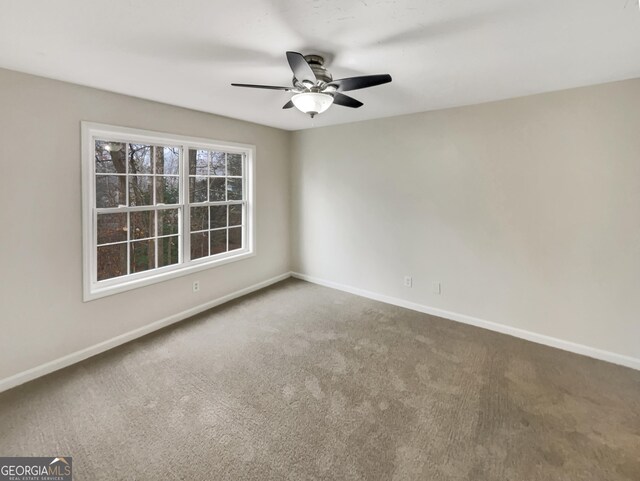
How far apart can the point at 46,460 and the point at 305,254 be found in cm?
355

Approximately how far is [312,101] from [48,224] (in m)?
2.33

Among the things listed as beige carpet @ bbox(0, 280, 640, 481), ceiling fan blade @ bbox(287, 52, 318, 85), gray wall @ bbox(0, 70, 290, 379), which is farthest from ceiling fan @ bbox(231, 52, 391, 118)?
beige carpet @ bbox(0, 280, 640, 481)

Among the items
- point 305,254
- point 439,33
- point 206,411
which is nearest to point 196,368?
point 206,411

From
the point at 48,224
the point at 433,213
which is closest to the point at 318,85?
the point at 433,213

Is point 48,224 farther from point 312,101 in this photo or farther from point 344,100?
point 344,100

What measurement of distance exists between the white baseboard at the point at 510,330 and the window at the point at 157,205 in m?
1.87

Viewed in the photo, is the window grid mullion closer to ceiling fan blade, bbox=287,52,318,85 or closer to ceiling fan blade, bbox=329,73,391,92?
ceiling fan blade, bbox=287,52,318,85

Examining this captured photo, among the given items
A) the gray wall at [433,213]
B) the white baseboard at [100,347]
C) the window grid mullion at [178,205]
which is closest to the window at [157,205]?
the window grid mullion at [178,205]

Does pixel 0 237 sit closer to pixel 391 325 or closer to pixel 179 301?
pixel 179 301

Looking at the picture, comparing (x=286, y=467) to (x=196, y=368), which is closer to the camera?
(x=286, y=467)

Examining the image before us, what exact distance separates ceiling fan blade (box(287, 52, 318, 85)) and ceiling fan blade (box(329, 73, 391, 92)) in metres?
0.17

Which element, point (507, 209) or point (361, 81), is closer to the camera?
point (361, 81)

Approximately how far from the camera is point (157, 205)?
10.5ft

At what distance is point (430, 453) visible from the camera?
1710 mm
